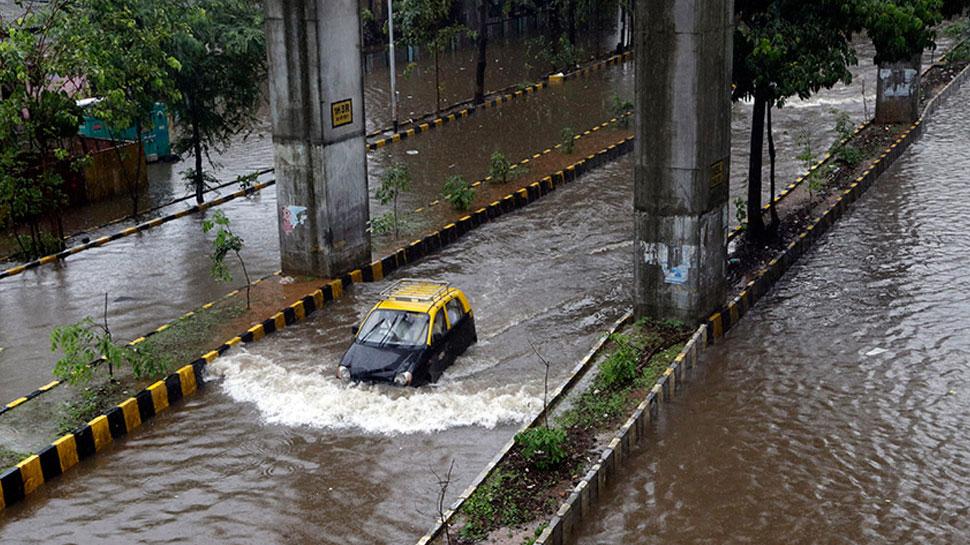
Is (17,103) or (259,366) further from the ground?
(17,103)

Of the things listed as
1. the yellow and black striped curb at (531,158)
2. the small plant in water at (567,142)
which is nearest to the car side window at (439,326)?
the yellow and black striped curb at (531,158)

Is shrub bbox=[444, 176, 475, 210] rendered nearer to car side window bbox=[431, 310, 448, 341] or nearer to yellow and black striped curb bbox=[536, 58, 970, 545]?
yellow and black striped curb bbox=[536, 58, 970, 545]

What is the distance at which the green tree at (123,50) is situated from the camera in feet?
56.3

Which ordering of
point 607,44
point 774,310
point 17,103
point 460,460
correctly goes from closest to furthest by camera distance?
point 460,460 < point 774,310 < point 17,103 < point 607,44

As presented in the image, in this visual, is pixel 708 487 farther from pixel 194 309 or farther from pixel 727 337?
pixel 194 309

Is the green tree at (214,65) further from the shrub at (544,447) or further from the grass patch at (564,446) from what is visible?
the shrub at (544,447)

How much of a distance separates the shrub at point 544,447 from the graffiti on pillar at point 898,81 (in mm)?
18338

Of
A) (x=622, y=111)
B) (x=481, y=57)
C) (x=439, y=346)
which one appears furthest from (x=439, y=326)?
(x=481, y=57)

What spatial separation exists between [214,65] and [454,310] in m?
9.84

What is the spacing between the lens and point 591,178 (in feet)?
76.1

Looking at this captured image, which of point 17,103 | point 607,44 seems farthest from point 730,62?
point 607,44

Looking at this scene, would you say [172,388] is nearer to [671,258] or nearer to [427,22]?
[671,258]

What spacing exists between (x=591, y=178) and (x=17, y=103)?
11875 millimetres

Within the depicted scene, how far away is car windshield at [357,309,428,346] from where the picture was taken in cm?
1305
